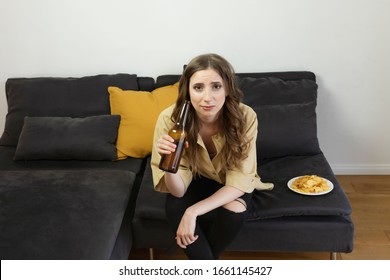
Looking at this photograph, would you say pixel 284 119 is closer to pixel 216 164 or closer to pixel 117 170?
pixel 216 164

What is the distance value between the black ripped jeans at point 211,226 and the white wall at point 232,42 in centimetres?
116

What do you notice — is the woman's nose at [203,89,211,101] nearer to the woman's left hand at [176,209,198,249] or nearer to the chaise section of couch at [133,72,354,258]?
the woman's left hand at [176,209,198,249]

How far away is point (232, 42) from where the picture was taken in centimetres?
261

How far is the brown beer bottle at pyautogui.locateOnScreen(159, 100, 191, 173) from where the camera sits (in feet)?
5.14

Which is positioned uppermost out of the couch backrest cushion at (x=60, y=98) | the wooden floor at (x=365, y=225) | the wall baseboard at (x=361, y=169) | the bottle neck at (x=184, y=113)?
the bottle neck at (x=184, y=113)

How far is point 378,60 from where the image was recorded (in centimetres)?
259

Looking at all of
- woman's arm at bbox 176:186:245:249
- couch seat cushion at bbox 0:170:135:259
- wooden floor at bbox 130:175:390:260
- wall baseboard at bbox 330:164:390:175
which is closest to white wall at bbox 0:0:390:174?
wall baseboard at bbox 330:164:390:175

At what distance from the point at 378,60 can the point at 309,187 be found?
3.74 feet

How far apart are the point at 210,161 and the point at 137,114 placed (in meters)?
0.77

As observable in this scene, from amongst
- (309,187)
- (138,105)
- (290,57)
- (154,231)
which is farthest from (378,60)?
(154,231)

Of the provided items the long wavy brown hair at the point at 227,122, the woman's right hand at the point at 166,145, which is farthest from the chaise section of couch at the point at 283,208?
the woman's right hand at the point at 166,145

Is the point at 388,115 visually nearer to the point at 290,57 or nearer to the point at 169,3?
the point at 290,57

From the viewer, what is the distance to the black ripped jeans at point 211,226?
1708 mm

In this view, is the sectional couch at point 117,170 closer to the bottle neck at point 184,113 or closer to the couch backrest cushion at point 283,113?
the couch backrest cushion at point 283,113
